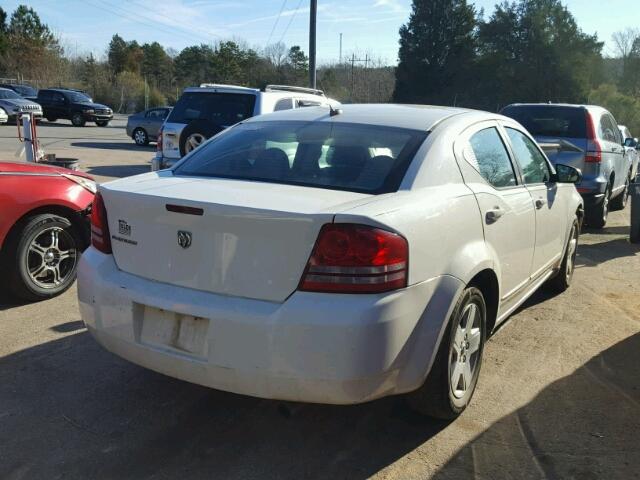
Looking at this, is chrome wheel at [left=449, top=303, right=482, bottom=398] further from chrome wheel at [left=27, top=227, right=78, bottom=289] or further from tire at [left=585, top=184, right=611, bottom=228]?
tire at [left=585, top=184, right=611, bottom=228]

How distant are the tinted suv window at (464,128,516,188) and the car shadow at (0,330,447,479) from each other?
147 cm

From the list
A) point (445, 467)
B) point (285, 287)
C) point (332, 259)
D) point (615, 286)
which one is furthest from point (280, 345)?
point (615, 286)

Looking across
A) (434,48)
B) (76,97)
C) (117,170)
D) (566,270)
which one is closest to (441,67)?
(434,48)

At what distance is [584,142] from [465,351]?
6507mm

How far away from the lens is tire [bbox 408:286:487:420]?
312 centimetres

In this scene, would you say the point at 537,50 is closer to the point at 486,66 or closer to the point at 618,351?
the point at 486,66

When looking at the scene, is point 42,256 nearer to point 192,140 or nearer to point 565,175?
point 192,140

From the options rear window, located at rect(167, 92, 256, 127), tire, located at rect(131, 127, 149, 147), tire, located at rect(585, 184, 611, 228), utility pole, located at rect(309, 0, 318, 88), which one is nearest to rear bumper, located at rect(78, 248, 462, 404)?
rear window, located at rect(167, 92, 256, 127)

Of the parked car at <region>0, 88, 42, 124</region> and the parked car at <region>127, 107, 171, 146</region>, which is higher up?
the parked car at <region>0, 88, 42, 124</region>

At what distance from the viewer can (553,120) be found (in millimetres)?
9281

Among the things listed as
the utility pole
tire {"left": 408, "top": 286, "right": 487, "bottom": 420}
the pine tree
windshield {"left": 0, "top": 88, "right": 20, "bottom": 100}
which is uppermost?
the pine tree

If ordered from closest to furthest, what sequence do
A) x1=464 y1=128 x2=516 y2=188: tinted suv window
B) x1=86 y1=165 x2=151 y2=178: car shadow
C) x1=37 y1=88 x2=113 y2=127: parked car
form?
x1=464 y1=128 x2=516 y2=188: tinted suv window < x1=86 y1=165 x2=151 y2=178: car shadow < x1=37 y1=88 x2=113 y2=127: parked car

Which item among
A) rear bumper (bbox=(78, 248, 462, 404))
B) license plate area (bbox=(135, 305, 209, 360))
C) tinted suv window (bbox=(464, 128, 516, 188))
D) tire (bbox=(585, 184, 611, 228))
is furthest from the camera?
tire (bbox=(585, 184, 611, 228))

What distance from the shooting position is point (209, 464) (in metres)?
2.91
